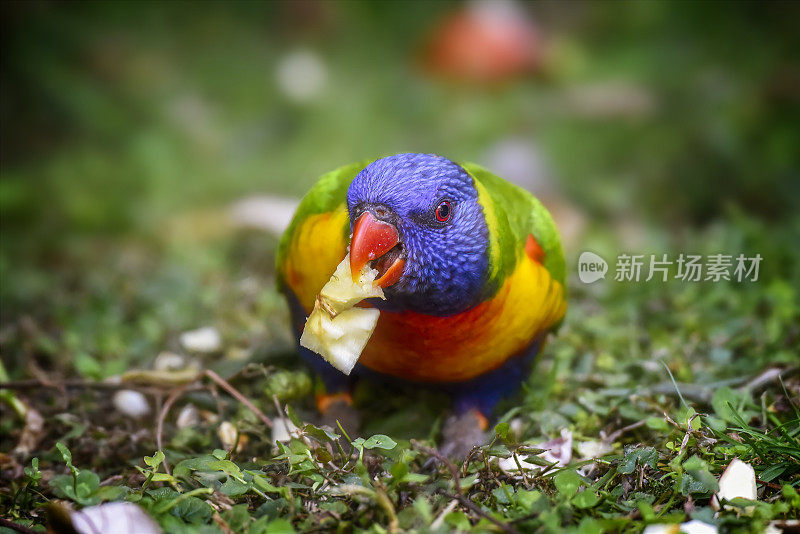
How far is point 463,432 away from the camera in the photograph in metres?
2.21

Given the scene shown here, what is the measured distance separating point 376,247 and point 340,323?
249 mm

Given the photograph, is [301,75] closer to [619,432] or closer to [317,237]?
[317,237]

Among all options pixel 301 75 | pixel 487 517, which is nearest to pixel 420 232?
pixel 487 517

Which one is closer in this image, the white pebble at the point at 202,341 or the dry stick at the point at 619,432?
the dry stick at the point at 619,432

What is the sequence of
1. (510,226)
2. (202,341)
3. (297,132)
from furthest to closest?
(297,132), (202,341), (510,226)

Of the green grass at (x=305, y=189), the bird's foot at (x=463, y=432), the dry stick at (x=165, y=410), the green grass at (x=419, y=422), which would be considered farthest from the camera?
the bird's foot at (x=463, y=432)

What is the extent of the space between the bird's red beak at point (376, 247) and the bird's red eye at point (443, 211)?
13 centimetres

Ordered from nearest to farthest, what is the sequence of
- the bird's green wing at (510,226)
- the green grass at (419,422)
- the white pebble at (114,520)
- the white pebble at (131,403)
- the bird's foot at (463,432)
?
the white pebble at (114,520) → the green grass at (419,422) → the bird's green wing at (510,226) → the bird's foot at (463,432) → the white pebble at (131,403)

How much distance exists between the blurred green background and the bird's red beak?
1198 mm

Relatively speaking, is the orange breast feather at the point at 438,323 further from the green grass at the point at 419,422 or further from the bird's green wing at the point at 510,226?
the green grass at the point at 419,422

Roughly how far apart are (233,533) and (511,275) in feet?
3.41

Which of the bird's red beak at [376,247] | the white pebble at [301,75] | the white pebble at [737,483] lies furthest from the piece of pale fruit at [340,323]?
the white pebble at [301,75]

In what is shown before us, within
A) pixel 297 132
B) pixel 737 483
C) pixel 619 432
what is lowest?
pixel 619 432

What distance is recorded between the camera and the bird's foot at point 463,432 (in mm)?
2160
